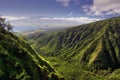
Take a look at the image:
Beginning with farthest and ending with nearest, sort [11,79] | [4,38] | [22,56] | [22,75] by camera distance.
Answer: [4,38], [22,56], [22,75], [11,79]

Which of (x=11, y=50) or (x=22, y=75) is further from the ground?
(x=11, y=50)

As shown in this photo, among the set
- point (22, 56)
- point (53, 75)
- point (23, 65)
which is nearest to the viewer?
point (23, 65)

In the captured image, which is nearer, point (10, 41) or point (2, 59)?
point (2, 59)

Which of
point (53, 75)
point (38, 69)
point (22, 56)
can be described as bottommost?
point (53, 75)

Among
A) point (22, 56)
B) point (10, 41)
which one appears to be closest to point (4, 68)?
point (22, 56)

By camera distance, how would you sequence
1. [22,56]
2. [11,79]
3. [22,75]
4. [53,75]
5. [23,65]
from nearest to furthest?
[11,79] → [22,75] → [23,65] → [22,56] → [53,75]

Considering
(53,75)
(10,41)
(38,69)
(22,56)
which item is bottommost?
(53,75)

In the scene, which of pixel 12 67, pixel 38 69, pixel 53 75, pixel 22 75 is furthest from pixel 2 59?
pixel 53 75

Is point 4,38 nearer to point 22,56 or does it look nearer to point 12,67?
point 22,56

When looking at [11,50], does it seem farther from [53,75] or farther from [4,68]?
[53,75]
